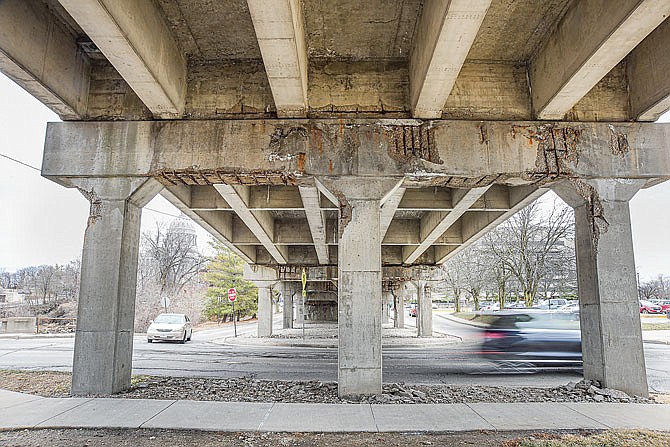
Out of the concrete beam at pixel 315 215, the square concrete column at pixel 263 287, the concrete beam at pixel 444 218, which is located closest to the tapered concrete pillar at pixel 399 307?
the square concrete column at pixel 263 287

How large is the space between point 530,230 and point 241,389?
37.4 metres

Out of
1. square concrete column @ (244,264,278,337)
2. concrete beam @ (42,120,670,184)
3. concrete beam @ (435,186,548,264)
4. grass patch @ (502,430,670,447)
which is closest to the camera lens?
grass patch @ (502,430,670,447)

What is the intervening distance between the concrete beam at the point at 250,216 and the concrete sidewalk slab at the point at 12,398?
18.1 feet

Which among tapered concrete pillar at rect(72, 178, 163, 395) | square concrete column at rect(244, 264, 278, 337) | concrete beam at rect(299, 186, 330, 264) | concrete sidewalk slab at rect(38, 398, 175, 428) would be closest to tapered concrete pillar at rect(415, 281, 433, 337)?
square concrete column at rect(244, 264, 278, 337)

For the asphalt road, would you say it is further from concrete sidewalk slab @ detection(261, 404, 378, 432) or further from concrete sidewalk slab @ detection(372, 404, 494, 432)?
concrete sidewalk slab @ detection(261, 404, 378, 432)

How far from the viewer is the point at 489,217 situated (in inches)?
633

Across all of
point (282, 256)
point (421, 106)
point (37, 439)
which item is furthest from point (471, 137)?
point (282, 256)

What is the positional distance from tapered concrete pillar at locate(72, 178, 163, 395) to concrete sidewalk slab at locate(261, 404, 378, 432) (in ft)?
10.4

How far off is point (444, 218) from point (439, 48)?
8.98m

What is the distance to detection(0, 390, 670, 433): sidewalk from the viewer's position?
6.10m

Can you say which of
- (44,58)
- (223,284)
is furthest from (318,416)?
(223,284)

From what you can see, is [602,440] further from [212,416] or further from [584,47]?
[584,47]

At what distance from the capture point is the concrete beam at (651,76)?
776 centimetres

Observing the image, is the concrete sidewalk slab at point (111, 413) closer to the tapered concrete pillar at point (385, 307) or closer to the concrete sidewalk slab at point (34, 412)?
the concrete sidewalk slab at point (34, 412)
